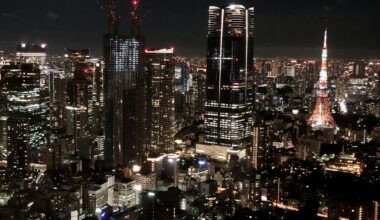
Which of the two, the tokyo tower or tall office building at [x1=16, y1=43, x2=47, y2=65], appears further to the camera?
the tokyo tower

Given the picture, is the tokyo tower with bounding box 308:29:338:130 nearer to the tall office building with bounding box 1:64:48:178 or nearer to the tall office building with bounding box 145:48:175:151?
the tall office building with bounding box 145:48:175:151

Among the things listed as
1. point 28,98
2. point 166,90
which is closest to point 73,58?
point 28,98

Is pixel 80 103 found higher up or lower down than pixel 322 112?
higher up

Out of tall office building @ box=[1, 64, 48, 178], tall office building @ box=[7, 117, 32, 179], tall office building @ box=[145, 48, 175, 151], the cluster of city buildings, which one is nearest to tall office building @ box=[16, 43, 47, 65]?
the cluster of city buildings

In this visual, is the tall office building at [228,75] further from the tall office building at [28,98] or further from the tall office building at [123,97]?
the tall office building at [28,98]

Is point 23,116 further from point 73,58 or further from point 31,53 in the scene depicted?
point 73,58

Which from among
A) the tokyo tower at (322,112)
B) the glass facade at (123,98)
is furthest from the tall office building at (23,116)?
the tokyo tower at (322,112)
